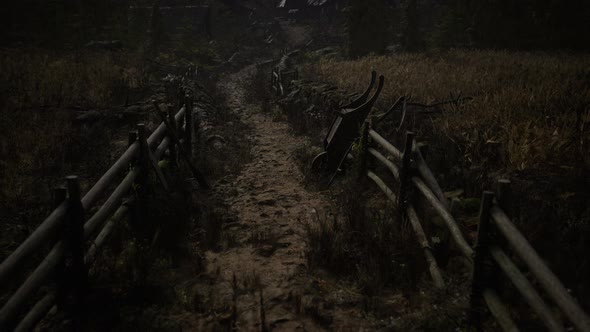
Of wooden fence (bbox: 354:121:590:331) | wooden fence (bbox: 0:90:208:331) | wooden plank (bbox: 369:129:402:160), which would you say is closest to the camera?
wooden fence (bbox: 354:121:590:331)

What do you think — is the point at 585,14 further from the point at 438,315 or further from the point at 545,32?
the point at 438,315

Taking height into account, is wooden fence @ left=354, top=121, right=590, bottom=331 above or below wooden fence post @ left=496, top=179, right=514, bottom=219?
below

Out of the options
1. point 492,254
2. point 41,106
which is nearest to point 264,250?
point 492,254

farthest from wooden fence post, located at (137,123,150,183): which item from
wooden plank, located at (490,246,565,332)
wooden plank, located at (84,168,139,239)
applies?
wooden plank, located at (490,246,565,332)

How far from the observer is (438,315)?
3.08 meters

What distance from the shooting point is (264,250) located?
4.62m

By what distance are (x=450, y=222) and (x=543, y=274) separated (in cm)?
126

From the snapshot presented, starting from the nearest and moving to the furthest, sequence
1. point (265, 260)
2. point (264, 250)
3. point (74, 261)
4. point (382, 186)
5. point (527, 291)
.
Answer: point (527, 291) → point (74, 261) → point (265, 260) → point (264, 250) → point (382, 186)

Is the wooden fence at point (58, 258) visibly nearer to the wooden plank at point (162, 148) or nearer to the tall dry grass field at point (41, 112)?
the wooden plank at point (162, 148)

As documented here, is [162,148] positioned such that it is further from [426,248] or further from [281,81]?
[281,81]

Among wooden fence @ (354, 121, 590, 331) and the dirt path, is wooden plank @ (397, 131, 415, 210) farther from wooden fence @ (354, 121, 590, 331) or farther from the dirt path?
the dirt path

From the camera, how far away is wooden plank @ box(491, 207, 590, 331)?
1.93m

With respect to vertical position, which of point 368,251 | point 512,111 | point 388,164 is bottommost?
point 368,251

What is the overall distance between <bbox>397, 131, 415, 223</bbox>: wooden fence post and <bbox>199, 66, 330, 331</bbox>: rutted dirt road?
1320 millimetres
